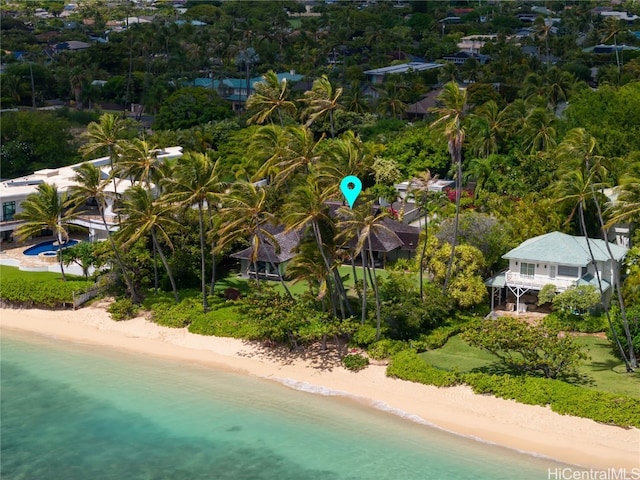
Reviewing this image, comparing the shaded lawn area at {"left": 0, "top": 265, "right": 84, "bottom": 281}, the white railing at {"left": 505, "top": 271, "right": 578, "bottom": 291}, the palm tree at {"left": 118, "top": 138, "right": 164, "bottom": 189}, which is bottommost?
the shaded lawn area at {"left": 0, "top": 265, "right": 84, "bottom": 281}

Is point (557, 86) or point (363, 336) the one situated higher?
point (557, 86)

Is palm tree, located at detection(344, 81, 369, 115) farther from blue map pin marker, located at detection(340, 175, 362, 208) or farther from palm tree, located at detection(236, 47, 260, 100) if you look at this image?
blue map pin marker, located at detection(340, 175, 362, 208)

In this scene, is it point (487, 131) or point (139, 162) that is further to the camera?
point (487, 131)

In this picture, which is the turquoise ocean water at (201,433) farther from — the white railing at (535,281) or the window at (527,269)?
the window at (527,269)

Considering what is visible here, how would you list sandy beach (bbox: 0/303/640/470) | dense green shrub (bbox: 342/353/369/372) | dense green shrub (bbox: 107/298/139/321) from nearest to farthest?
sandy beach (bbox: 0/303/640/470) < dense green shrub (bbox: 342/353/369/372) < dense green shrub (bbox: 107/298/139/321)

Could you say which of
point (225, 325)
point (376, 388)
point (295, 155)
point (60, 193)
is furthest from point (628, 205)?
point (60, 193)

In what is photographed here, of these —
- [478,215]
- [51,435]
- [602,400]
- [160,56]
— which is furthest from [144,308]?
[160,56]

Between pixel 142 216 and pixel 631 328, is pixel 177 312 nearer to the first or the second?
pixel 142 216

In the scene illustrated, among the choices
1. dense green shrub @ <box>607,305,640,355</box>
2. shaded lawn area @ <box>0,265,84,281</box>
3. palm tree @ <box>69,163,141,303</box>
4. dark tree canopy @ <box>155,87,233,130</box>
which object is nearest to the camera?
dense green shrub @ <box>607,305,640,355</box>

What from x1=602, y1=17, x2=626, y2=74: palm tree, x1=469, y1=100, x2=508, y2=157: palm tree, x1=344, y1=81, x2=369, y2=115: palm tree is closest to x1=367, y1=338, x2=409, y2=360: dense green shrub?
x1=469, y1=100, x2=508, y2=157: palm tree
